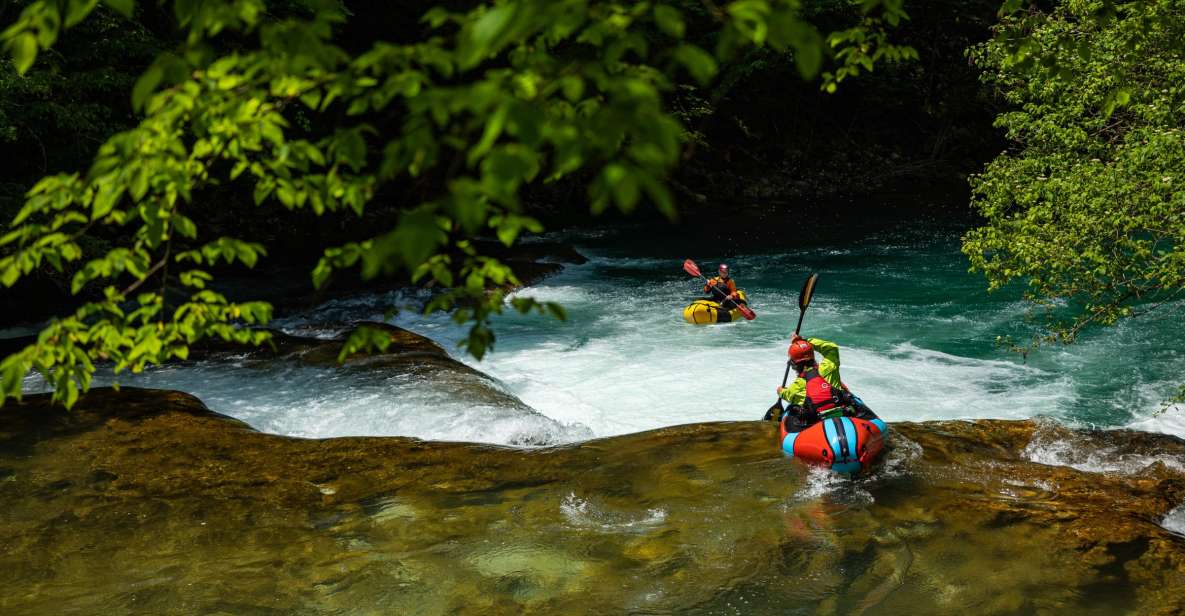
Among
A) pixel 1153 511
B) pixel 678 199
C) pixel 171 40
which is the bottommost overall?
pixel 1153 511

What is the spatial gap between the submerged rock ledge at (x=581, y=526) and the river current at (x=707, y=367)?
1.62 meters

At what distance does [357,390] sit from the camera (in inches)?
375

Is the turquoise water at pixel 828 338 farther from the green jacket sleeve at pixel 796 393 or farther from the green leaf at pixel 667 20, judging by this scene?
the green leaf at pixel 667 20

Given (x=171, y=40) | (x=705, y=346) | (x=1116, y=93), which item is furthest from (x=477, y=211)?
(x=171, y=40)

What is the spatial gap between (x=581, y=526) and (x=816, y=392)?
247 cm

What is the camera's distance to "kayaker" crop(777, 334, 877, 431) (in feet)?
22.4

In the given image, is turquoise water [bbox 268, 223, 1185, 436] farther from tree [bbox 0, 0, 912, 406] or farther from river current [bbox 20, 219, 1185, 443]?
tree [bbox 0, 0, 912, 406]

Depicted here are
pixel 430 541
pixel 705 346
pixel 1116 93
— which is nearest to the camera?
pixel 1116 93

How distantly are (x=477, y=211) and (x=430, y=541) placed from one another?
4.03 meters

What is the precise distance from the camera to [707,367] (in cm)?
1147

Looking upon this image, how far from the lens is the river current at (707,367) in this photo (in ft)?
29.7

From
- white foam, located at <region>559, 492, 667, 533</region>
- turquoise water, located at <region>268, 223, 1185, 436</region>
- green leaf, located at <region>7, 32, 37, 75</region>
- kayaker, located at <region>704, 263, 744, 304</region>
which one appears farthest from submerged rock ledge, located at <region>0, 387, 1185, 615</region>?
kayaker, located at <region>704, 263, 744, 304</region>

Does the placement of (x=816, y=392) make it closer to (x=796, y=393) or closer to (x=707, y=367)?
(x=796, y=393)

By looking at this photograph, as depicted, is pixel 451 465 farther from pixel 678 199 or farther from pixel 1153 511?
pixel 678 199
